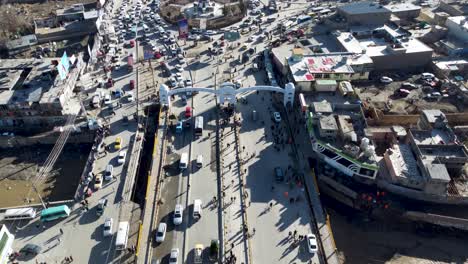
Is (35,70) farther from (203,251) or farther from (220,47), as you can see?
(203,251)

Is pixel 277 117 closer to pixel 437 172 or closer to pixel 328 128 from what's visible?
pixel 328 128

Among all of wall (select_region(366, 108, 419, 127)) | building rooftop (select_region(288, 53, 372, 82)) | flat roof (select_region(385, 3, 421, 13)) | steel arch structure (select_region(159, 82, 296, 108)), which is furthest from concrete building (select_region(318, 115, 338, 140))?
flat roof (select_region(385, 3, 421, 13))

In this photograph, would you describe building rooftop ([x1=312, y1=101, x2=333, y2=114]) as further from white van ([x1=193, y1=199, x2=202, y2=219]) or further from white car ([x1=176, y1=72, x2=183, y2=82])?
white car ([x1=176, y1=72, x2=183, y2=82])

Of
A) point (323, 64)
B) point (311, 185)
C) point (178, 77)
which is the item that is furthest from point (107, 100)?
point (323, 64)

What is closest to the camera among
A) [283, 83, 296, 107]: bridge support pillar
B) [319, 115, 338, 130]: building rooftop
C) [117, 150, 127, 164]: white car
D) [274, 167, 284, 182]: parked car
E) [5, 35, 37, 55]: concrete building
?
[274, 167, 284, 182]: parked car

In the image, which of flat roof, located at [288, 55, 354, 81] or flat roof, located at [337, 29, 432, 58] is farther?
flat roof, located at [337, 29, 432, 58]

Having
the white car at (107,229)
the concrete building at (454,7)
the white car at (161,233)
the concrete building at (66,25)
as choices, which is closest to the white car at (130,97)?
the white car at (107,229)
